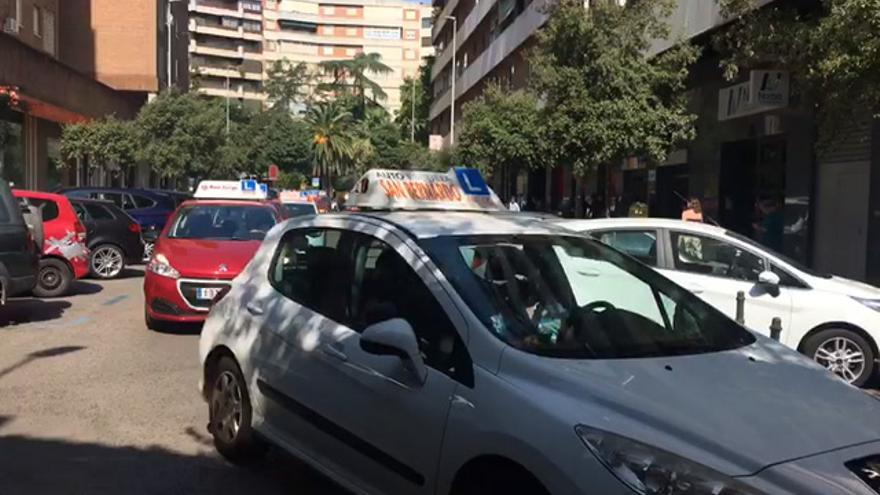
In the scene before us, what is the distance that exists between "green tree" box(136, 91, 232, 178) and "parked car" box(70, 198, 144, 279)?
17.0 metres

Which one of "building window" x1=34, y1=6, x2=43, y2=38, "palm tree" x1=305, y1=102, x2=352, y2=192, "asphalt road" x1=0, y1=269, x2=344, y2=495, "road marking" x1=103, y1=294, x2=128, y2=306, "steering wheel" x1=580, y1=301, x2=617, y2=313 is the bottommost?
"road marking" x1=103, y1=294, x2=128, y2=306

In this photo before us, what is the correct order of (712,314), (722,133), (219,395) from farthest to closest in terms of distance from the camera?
(722,133) → (219,395) → (712,314)

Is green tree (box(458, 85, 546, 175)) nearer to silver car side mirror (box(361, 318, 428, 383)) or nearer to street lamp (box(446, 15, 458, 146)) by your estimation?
silver car side mirror (box(361, 318, 428, 383))

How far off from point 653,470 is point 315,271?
8.17 feet

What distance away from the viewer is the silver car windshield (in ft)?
12.0

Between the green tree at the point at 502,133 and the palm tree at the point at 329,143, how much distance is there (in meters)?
48.8

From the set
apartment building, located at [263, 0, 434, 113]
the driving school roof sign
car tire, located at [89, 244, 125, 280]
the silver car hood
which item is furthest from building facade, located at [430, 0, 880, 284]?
apartment building, located at [263, 0, 434, 113]

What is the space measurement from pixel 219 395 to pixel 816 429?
12.0 ft

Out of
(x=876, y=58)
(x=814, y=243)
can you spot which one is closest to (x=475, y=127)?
(x=814, y=243)

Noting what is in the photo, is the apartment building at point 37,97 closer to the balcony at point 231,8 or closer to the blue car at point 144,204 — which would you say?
the blue car at point 144,204

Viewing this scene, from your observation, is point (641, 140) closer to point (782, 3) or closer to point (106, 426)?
point (782, 3)

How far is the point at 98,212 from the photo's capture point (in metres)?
15.8

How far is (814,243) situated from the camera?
15156 mm

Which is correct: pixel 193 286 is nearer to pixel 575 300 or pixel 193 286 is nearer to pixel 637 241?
pixel 637 241
